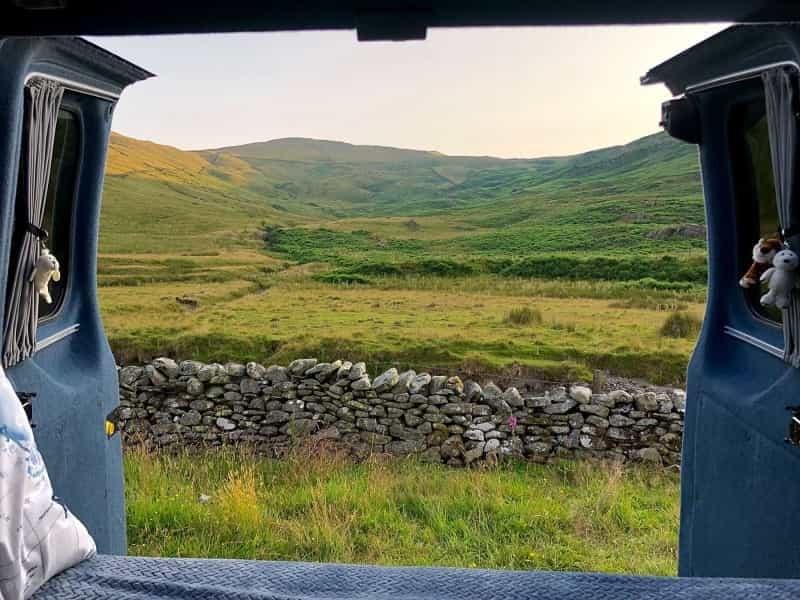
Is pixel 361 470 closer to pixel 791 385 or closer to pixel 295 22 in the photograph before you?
pixel 791 385

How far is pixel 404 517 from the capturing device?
509cm

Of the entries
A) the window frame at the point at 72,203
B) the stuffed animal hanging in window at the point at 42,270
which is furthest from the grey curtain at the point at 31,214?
the window frame at the point at 72,203

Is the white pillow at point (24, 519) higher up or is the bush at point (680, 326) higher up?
the white pillow at point (24, 519)

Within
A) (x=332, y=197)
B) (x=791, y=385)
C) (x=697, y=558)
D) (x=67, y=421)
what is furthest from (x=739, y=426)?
(x=332, y=197)

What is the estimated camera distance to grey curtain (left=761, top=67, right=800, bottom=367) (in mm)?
2291

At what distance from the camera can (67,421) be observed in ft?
8.95

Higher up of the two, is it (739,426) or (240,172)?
(240,172)

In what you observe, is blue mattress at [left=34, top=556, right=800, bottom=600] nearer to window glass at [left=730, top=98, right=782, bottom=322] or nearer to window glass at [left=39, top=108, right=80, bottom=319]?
window glass at [left=730, top=98, right=782, bottom=322]

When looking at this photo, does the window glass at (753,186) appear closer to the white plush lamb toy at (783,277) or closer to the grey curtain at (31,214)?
the white plush lamb toy at (783,277)

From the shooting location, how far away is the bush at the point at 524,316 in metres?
14.0

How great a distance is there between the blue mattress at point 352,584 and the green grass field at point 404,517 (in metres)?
2.40

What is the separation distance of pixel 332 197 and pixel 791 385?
8268 centimetres

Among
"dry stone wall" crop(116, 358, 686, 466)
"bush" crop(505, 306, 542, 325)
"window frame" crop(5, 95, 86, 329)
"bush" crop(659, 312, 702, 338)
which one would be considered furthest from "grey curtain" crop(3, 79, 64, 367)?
"bush" crop(505, 306, 542, 325)

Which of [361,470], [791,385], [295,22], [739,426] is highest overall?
[295,22]
